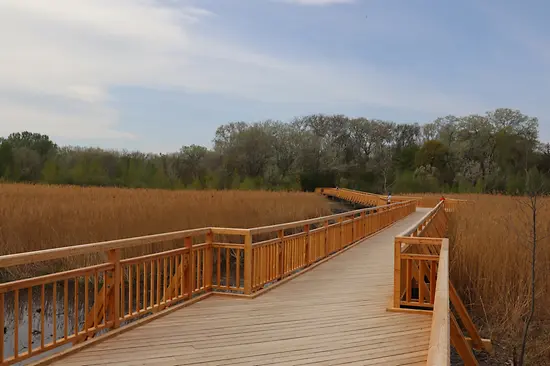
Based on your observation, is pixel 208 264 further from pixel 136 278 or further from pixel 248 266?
pixel 136 278

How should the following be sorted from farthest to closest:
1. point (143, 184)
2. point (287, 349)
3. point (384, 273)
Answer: point (143, 184) < point (384, 273) < point (287, 349)

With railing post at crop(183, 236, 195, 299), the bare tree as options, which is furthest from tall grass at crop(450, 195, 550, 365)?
railing post at crop(183, 236, 195, 299)

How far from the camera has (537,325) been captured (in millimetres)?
8703

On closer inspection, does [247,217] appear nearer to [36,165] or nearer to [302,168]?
[36,165]

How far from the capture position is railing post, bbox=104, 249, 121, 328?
18.7 ft

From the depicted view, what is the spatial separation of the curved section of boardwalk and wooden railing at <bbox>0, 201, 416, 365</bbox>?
0.29 m

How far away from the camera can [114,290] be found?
18.9ft

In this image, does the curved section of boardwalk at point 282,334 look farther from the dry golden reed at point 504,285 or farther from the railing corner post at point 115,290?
the dry golden reed at point 504,285

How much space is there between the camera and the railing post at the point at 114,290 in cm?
571

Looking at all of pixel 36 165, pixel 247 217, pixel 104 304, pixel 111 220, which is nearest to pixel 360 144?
pixel 36 165

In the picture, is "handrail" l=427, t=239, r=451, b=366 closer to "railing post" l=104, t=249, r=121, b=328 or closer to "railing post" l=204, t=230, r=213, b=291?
"railing post" l=104, t=249, r=121, b=328

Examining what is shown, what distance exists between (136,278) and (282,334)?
2.97 metres

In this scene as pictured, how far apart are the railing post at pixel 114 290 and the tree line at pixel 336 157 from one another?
40.0 meters

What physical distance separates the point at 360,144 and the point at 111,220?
60.5m
